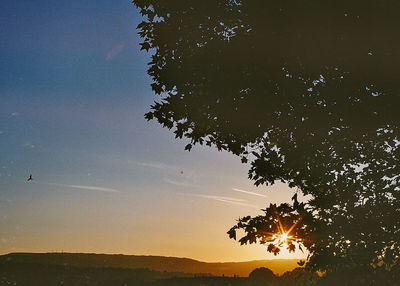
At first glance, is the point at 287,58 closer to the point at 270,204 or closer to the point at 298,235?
the point at 270,204

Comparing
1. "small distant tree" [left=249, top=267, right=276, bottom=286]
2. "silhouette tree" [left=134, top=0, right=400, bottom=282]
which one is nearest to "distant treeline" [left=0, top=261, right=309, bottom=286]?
"small distant tree" [left=249, top=267, right=276, bottom=286]

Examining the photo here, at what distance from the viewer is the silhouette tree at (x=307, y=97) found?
10945 millimetres

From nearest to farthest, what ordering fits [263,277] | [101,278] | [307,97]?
[307,97]
[263,277]
[101,278]

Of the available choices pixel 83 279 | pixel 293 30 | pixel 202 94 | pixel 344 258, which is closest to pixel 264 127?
pixel 202 94

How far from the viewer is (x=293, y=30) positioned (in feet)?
36.2

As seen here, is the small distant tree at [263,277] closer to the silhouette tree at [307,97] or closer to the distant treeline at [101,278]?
the distant treeline at [101,278]

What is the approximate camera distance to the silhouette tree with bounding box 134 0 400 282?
10.9m

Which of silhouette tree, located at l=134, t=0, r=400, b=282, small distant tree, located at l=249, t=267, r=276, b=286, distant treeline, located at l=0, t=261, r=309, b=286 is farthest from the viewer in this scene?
Answer: distant treeline, located at l=0, t=261, r=309, b=286

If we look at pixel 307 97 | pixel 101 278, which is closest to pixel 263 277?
pixel 101 278

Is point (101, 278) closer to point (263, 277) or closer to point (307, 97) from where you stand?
point (263, 277)

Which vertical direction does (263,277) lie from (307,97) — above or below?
below

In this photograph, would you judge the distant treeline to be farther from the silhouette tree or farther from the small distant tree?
the silhouette tree

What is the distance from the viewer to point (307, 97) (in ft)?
38.6

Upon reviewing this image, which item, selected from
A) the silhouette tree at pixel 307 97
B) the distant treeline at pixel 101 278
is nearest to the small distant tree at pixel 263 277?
the distant treeline at pixel 101 278
